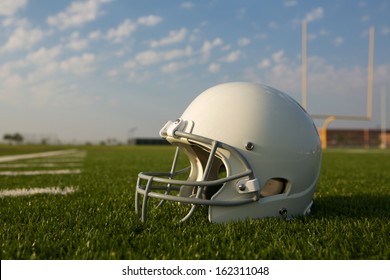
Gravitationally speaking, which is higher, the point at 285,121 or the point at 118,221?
the point at 285,121

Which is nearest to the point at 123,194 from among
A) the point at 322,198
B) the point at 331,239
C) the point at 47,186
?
the point at 47,186

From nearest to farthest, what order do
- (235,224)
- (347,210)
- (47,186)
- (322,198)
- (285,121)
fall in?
(235,224) < (285,121) < (347,210) < (322,198) < (47,186)

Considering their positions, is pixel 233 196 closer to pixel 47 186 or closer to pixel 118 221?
pixel 118 221

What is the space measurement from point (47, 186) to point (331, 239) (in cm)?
342

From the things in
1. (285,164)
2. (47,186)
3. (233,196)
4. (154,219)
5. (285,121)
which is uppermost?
(285,121)

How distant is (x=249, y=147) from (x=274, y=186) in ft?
1.28

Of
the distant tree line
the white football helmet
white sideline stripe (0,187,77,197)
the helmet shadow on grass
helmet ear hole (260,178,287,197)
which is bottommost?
the distant tree line

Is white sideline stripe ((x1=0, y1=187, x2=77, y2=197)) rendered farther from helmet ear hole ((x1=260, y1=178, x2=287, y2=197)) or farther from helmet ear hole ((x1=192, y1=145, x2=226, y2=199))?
helmet ear hole ((x1=260, y1=178, x2=287, y2=197))

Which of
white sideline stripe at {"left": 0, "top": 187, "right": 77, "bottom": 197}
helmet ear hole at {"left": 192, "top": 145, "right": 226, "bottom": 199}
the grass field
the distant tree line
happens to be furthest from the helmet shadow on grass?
the distant tree line

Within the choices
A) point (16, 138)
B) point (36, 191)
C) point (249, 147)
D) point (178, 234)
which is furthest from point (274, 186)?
point (16, 138)

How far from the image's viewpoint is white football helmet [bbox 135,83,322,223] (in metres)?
2.18

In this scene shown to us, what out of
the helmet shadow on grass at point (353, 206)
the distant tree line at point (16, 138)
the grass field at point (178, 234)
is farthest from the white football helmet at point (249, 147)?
the distant tree line at point (16, 138)

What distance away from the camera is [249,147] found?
7.23 ft

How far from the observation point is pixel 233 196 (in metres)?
2.21
